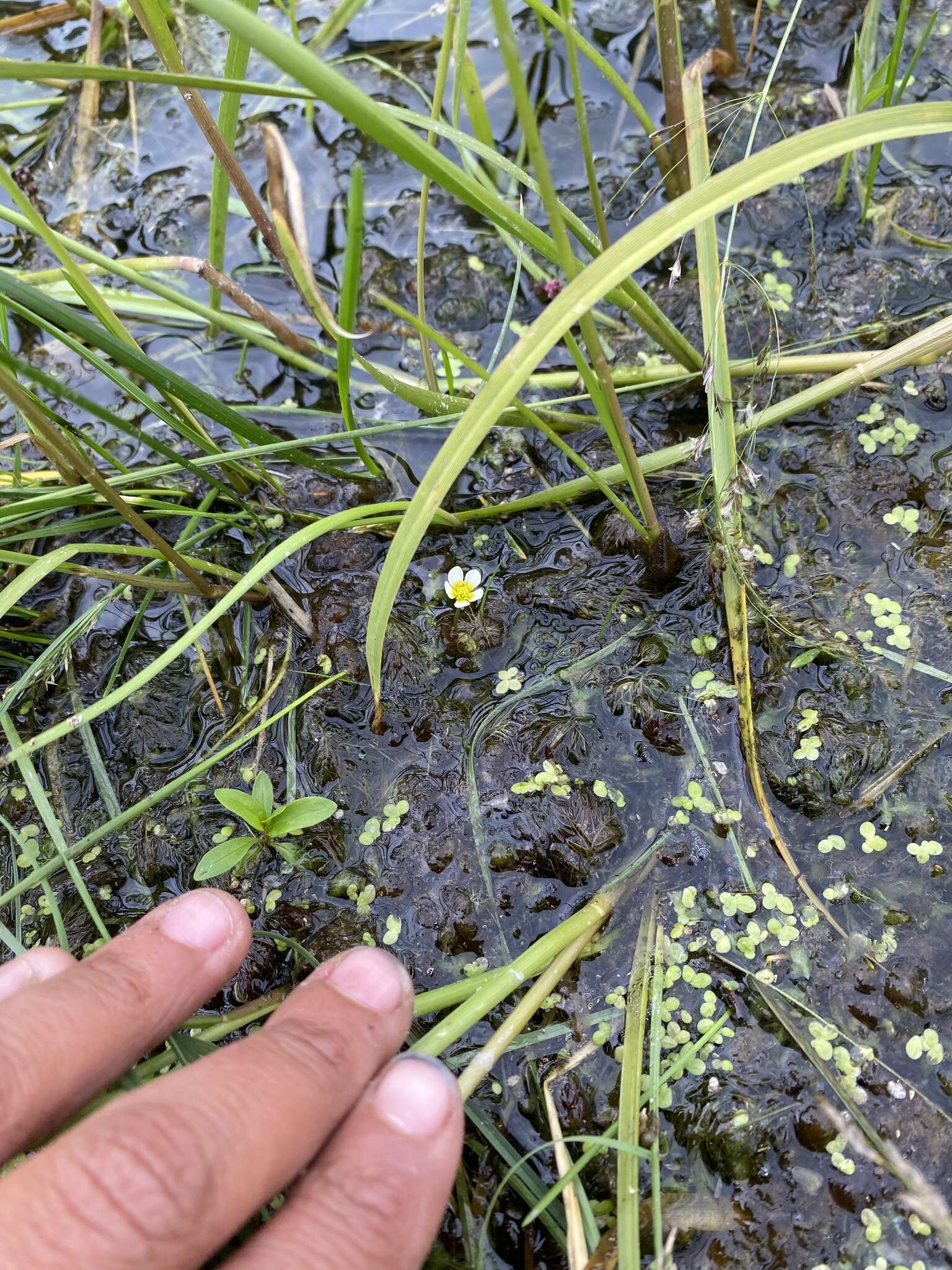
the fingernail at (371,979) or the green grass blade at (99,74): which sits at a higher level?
the green grass blade at (99,74)

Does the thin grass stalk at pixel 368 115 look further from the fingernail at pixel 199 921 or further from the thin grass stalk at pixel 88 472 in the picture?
the fingernail at pixel 199 921

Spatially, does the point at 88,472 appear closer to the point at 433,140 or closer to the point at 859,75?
the point at 433,140

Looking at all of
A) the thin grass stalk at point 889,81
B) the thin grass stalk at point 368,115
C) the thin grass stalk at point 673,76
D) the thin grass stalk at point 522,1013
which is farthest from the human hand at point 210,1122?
the thin grass stalk at point 889,81

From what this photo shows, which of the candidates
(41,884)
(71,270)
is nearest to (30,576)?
(71,270)

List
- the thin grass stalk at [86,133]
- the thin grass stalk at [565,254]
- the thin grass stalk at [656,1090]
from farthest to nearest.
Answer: the thin grass stalk at [86,133] < the thin grass stalk at [656,1090] < the thin grass stalk at [565,254]

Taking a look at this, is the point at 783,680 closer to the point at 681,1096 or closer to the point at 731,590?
the point at 731,590

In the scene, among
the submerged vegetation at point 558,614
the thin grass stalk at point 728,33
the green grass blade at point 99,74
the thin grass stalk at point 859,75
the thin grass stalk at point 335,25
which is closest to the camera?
the green grass blade at point 99,74

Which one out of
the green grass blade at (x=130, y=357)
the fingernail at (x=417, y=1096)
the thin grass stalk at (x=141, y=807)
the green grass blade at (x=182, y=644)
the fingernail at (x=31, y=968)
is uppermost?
the green grass blade at (x=130, y=357)
